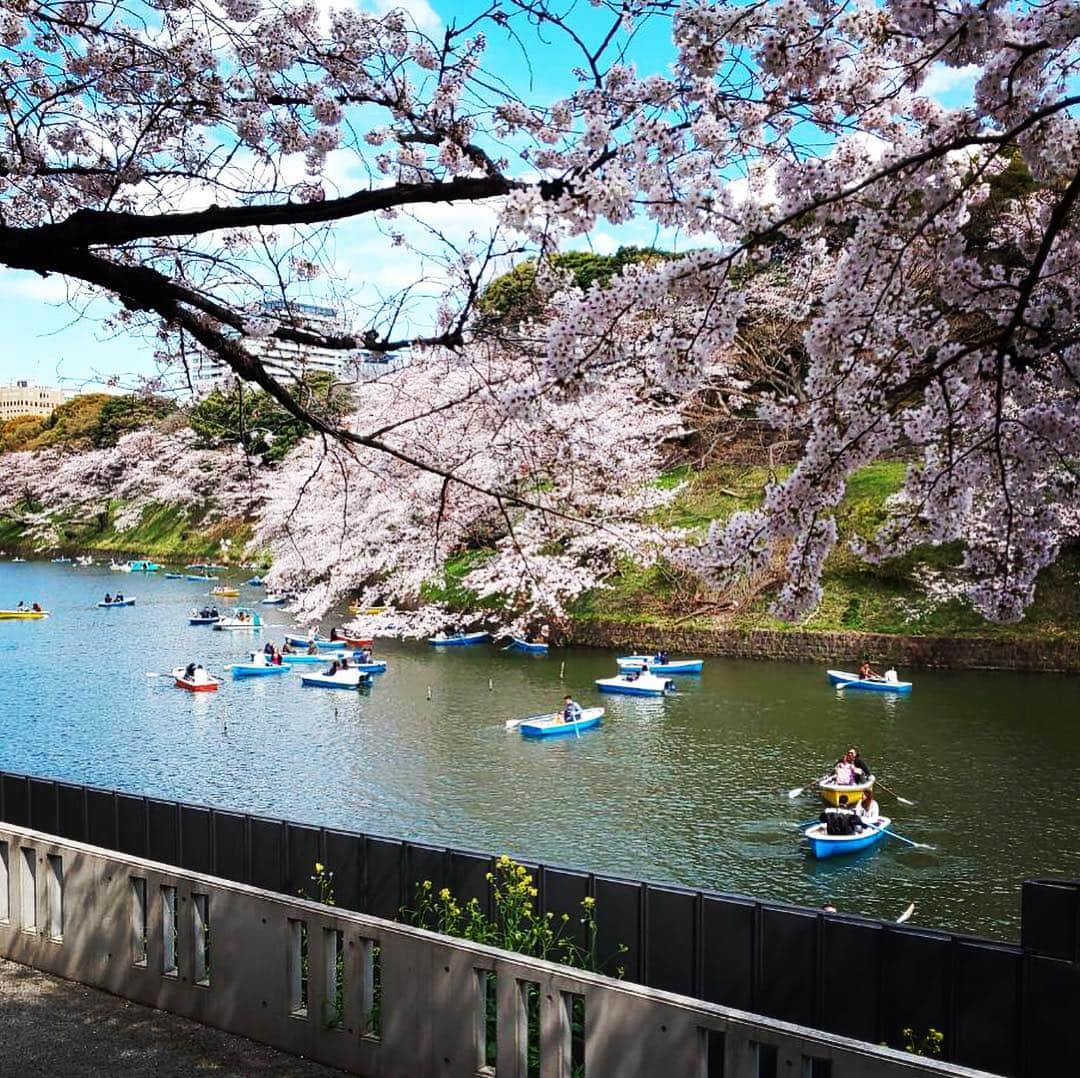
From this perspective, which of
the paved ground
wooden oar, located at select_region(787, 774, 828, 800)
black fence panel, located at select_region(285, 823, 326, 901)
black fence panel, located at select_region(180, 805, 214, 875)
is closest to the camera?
the paved ground

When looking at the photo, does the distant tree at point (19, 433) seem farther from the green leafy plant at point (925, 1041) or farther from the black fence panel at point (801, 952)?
the green leafy plant at point (925, 1041)

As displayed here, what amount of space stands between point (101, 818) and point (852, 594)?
21569 millimetres

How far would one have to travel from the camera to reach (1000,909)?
11.6 metres

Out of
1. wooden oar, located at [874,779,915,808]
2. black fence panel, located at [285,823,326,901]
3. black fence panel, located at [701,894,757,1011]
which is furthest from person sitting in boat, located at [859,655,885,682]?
black fence panel, located at [701,894,757,1011]

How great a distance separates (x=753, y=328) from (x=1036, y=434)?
90.2 feet

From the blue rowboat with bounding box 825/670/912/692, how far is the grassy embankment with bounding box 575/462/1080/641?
2.76m

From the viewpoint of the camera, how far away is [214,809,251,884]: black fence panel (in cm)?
812

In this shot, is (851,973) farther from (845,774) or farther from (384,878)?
(845,774)

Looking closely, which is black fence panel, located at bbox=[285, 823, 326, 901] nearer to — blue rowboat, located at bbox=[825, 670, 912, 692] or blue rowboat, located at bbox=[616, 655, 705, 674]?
blue rowboat, located at bbox=[825, 670, 912, 692]

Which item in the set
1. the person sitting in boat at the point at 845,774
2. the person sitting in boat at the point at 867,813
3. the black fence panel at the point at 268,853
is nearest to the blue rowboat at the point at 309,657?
the person sitting in boat at the point at 845,774

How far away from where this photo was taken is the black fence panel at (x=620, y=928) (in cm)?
656

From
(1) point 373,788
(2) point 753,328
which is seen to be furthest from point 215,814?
(2) point 753,328

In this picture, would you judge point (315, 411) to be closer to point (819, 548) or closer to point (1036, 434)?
point (819, 548)

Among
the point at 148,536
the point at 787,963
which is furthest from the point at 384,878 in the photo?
the point at 148,536
